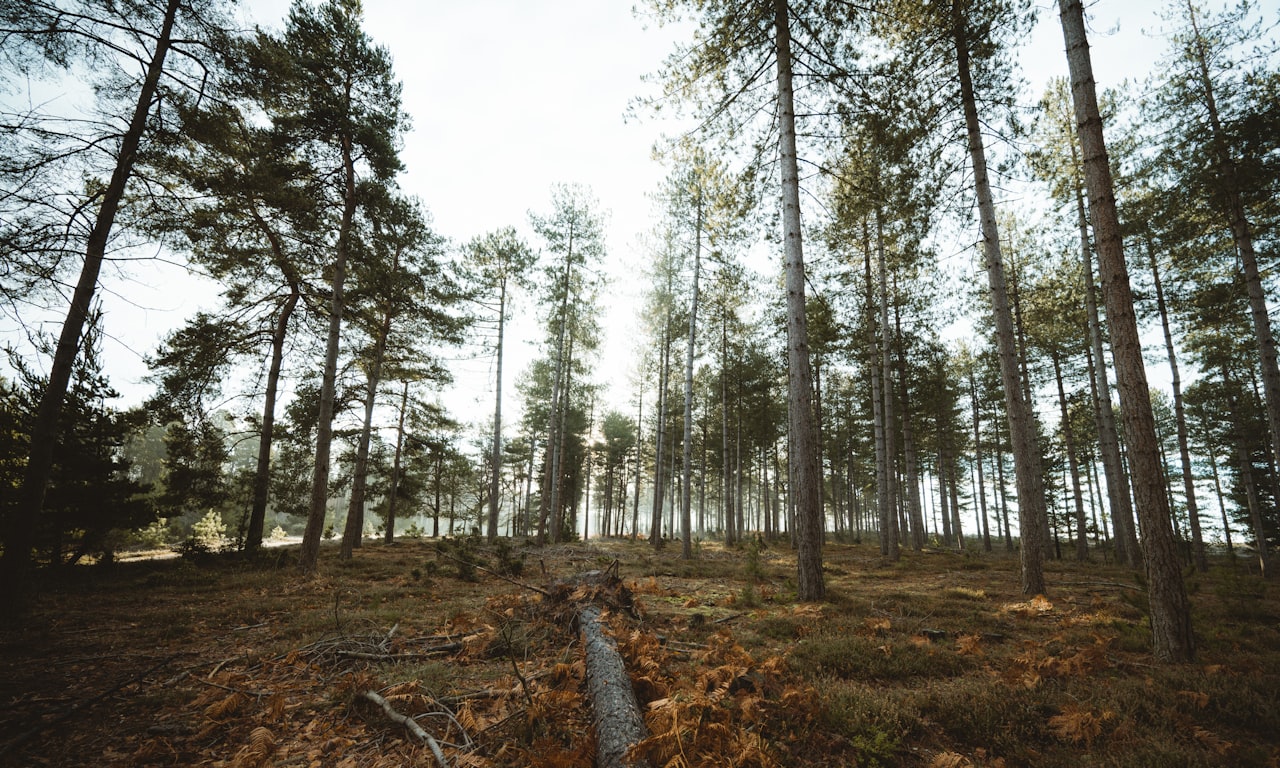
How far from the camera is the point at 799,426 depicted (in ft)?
23.7

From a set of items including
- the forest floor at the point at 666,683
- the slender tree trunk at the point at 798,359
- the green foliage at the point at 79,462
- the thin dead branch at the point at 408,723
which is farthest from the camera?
the green foliage at the point at 79,462

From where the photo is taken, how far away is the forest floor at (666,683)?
2895mm

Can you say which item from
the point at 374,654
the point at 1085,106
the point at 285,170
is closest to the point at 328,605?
the point at 374,654

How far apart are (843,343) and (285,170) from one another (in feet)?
62.3

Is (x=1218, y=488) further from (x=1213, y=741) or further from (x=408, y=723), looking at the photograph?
(x=408, y=723)

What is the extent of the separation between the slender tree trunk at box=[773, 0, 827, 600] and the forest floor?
0.83 m

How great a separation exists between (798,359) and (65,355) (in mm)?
11834

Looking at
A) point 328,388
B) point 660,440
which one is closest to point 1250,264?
point 660,440

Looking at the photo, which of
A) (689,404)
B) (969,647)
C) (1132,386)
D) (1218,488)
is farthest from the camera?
(1218,488)

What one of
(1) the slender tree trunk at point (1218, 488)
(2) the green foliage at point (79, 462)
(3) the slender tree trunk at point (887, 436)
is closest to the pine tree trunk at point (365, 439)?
(2) the green foliage at point (79, 462)

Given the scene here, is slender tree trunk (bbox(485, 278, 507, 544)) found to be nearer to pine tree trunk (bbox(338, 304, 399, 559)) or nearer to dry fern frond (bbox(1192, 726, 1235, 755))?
pine tree trunk (bbox(338, 304, 399, 559))

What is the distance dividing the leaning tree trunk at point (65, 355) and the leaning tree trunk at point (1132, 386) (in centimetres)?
1298

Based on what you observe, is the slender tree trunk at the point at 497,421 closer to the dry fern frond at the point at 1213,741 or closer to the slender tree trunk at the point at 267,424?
the slender tree trunk at the point at 267,424

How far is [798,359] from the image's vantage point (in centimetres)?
758
